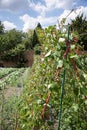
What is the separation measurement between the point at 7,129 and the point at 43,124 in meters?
2.93

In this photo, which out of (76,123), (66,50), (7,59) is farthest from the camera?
(7,59)

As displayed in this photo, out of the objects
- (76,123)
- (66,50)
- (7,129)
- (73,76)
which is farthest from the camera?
(7,129)

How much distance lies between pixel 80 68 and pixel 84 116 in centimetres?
78

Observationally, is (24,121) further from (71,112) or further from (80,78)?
(80,78)

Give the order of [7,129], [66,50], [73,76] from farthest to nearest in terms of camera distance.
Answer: [7,129], [73,76], [66,50]

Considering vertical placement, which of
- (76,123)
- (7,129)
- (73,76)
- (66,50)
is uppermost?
(66,50)

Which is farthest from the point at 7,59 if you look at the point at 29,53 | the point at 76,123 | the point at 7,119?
the point at 76,123

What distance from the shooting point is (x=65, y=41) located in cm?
156

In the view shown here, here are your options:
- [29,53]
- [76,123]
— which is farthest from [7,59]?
[76,123]

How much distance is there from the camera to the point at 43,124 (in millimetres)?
2209

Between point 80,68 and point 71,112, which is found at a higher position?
point 80,68

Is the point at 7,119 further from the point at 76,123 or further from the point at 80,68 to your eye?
the point at 80,68

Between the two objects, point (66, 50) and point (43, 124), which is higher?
point (66, 50)

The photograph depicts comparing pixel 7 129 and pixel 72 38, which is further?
pixel 7 129
